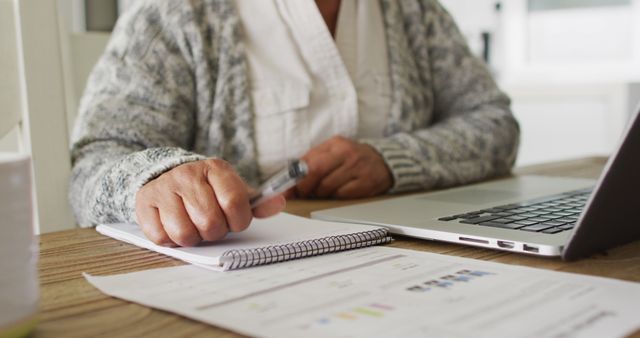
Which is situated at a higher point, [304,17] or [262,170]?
[304,17]

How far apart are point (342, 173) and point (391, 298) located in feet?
1.62

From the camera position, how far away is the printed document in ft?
1.12

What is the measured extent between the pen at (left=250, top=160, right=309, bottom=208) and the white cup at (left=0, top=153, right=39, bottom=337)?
191 mm

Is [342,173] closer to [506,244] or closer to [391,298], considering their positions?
[506,244]

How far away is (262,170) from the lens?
3.25 feet

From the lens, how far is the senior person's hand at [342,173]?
2.89 ft

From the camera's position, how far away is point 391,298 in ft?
1.28

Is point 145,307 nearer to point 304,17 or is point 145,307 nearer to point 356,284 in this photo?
point 356,284

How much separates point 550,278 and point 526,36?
2.57m

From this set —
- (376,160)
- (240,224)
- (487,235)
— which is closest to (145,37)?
(376,160)

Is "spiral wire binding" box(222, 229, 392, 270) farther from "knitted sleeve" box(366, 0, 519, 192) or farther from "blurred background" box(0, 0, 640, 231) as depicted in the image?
"blurred background" box(0, 0, 640, 231)

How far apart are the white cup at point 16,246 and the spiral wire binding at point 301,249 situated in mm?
165

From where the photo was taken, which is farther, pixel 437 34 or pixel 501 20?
pixel 501 20

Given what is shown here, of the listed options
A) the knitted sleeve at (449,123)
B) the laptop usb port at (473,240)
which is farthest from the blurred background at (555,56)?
the laptop usb port at (473,240)
